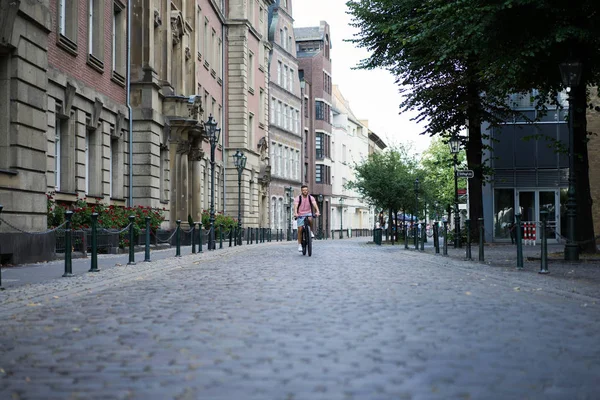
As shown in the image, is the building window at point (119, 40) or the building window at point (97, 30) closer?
the building window at point (97, 30)

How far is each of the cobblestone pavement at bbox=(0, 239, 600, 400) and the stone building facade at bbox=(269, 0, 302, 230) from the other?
56145 mm

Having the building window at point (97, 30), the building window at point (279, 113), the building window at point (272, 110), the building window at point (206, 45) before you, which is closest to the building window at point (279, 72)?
the building window at point (279, 113)

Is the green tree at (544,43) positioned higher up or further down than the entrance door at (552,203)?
higher up

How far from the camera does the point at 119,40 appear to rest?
2839 cm

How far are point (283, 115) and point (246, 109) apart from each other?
56.6ft

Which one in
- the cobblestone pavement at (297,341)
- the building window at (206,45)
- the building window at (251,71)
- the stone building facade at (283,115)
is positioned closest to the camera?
the cobblestone pavement at (297,341)

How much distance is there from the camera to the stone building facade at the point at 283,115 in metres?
70.1

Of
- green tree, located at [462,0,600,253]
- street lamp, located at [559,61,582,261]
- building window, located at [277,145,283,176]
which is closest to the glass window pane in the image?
green tree, located at [462,0,600,253]

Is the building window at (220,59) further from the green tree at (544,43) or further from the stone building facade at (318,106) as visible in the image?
the green tree at (544,43)

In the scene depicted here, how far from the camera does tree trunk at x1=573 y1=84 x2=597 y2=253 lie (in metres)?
20.0

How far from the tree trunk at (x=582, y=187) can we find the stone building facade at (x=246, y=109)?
36089 millimetres

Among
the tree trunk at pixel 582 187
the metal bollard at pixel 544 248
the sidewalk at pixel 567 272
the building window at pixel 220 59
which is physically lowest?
the sidewalk at pixel 567 272

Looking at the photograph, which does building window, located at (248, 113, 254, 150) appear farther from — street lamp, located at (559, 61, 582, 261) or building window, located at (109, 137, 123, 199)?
street lamp, located at (559, 61, 582, 261)

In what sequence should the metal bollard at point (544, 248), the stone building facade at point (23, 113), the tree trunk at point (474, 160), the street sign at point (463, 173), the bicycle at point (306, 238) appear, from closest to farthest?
the metal bollard at point (544, 248)
the stone building facade at point (23, 113)
the bicycle at point (306, 238)
the street sign at point (463, 173)
the tree trunk at point (474, 160)
